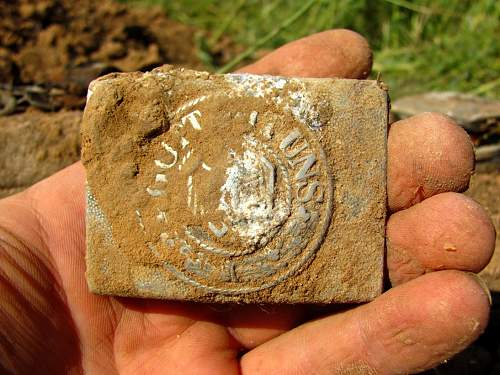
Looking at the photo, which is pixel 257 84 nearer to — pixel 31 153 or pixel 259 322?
pixel 259 322

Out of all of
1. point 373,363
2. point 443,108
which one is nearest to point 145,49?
point 443,108

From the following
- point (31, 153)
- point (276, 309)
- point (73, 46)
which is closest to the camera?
point (276, 309)

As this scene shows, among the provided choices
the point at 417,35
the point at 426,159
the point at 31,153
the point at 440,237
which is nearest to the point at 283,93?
the point at 426,159

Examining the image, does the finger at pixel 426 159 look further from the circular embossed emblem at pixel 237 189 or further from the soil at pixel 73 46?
the soil at pixel 73 46

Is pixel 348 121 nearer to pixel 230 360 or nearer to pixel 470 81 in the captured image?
pixel 230 360

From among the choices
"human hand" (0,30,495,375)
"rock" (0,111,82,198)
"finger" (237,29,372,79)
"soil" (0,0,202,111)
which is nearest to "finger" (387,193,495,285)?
"human hand" (0,30,495,375)
